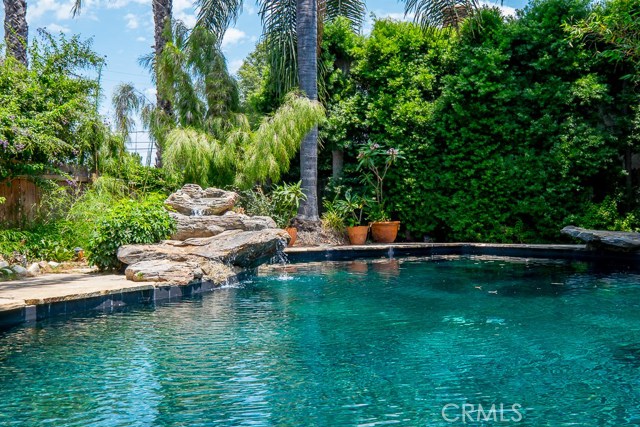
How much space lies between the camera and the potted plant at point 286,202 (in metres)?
11.7

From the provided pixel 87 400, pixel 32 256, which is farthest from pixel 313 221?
pixel 87 400

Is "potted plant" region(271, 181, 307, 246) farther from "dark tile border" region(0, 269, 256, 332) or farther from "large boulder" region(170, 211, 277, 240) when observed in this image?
"dark tile border" region(0, 269, 256, 332)

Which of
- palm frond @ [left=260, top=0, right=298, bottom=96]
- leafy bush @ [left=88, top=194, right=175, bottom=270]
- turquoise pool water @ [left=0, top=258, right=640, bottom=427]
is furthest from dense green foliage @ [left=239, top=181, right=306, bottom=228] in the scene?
turquoise pool water @ [left=0, top=258, right=640, bottom=427]

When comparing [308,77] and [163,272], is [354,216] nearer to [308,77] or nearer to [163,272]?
[308,77]

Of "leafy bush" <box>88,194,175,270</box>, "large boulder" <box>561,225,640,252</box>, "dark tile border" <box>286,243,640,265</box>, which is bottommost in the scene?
"dark tile border" <box>286,243,640,265</box>

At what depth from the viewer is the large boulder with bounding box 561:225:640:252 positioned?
9.48m

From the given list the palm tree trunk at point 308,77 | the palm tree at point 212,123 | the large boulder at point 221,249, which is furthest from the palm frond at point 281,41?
the large boulder at point 221,249

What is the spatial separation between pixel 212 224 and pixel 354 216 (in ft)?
14.1

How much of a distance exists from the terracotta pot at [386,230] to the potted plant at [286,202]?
183 centimetres

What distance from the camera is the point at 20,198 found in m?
9.23

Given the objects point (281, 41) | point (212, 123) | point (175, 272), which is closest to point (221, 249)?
point (175, 272)

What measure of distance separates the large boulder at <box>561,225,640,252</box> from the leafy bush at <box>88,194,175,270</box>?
7.29 metres

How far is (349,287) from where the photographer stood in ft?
25.1

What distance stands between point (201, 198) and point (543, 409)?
23.9 feet
